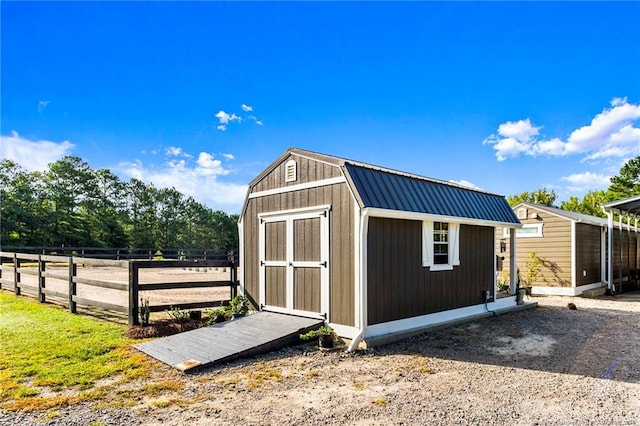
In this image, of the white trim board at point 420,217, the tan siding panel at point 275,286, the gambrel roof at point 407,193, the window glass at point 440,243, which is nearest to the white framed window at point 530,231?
the gambrel roof at point 407,193

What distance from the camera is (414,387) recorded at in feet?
13.1

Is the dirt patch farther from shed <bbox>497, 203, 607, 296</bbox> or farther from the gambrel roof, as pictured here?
shed <bbox>497, 203, 607, 296</bbox>

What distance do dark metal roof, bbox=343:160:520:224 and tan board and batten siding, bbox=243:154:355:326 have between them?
0.30 m

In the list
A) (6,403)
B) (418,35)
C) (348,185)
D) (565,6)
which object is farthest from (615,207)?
(6,403)

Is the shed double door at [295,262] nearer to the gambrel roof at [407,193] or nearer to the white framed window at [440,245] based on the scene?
the gambrel roof at [407,193]

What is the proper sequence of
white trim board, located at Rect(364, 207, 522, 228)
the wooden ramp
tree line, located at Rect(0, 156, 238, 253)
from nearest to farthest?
the wooden ramp < white trim board, located at Rect(364, 207, 522, 228) < tree line, located at Rect(0, 156, 238, 253)

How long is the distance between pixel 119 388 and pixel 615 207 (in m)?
14.8

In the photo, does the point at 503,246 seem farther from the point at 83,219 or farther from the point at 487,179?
the point at 83,219

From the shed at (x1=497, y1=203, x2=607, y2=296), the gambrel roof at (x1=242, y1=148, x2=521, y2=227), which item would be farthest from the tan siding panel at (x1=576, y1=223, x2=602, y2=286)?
the gambrel roof at (x1=242, y1=148, x2=521, y2=227)

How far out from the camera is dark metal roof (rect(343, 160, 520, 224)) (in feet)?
19.1

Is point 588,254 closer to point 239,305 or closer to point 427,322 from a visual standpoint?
point 427,322

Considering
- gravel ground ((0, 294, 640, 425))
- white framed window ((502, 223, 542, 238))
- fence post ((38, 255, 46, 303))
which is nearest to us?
gravel ground ((0, 294, 640, 425))

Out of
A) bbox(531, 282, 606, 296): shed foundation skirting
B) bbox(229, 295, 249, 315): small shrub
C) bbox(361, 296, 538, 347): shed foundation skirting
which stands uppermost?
bbox(229, 295, 249, 315): small shrub

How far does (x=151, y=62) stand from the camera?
11367 mm
